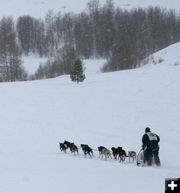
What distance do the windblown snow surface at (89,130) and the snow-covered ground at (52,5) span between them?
60.0 m

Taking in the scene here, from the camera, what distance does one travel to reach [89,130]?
16.9 m

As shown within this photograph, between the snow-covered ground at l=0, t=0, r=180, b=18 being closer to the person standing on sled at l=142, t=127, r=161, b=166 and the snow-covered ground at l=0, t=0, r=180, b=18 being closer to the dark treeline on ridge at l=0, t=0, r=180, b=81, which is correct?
the dark treeline on ridge at l=0, t=0, r=180, b=81

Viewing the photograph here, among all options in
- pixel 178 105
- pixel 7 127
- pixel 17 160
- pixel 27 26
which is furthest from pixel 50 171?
pixel 27 26

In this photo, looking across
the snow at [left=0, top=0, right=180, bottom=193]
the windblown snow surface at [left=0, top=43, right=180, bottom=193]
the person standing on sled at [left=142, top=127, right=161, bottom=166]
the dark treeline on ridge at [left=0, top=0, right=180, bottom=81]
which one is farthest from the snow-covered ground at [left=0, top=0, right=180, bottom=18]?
the person standing on sled at [left=142, top=127, right=161, bottom=166]

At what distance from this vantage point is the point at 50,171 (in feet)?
28.2

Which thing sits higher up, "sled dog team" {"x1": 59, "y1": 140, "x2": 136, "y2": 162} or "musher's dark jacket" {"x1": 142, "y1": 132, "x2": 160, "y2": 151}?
"musher's dark jacket" {"x1": 142, "y1": 132, "x2": 160, "y2": 151}

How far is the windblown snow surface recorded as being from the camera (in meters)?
7.54

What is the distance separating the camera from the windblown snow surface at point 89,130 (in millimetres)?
7541

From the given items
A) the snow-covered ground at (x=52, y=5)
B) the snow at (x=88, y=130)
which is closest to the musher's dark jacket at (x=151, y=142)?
the snow at (x=88, y=130)

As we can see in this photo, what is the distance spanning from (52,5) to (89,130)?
258ft

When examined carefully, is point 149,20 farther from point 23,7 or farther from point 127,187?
point 127,187

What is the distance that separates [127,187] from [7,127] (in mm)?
11892

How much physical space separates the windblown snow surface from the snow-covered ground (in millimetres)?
60019

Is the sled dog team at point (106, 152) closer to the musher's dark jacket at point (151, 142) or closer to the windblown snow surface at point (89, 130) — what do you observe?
the windblown snow surface at point (89, 130)
